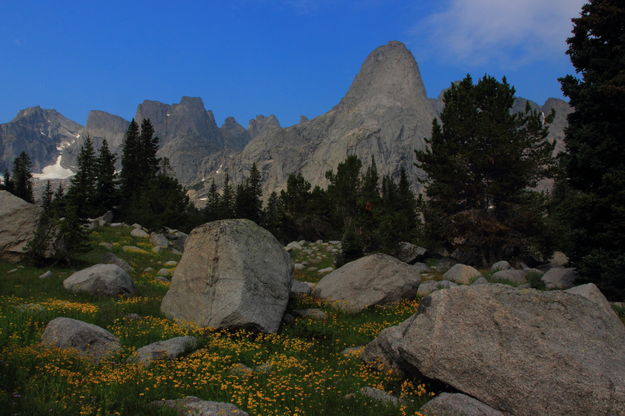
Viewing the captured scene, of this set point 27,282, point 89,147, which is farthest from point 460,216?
point 89,147

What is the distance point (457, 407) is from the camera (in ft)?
19.6

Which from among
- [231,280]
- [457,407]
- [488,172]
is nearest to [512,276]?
[488,172]

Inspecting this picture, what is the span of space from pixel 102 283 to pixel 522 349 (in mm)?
14028

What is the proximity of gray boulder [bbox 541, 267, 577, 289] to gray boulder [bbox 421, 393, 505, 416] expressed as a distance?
1661 centimetres

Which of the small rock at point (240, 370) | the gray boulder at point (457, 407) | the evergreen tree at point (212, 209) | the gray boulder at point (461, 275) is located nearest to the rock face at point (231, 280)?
the small rock at point (240, 370)

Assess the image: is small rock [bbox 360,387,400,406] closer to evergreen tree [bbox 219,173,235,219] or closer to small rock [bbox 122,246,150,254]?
small rock [bbox 122,246,150,254]

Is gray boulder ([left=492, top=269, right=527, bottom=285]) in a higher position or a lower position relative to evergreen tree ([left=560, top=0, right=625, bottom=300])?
lower

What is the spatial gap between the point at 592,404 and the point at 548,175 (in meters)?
27.6

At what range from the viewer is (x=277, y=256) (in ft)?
42.3

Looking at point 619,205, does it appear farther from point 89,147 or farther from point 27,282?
point 89,147

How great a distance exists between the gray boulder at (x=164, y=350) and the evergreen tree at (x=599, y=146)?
56.7 feet

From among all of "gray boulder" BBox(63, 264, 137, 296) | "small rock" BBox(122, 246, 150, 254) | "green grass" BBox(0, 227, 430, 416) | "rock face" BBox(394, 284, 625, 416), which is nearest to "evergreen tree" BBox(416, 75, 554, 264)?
"green grass" BBox(0, 227, 430, 416)

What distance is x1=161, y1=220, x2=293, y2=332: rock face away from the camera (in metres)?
10.9

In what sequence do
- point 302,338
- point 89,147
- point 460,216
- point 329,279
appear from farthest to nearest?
point 89,147 → point 460,216 → point 329,279 → point 302,338
